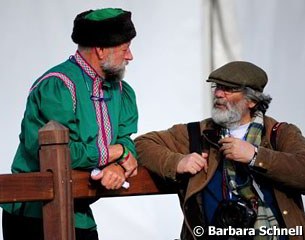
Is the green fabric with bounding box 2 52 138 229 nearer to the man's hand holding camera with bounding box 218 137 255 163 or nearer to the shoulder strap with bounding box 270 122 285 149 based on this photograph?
the man's hand holding camera with bounding box 218 137 255 163

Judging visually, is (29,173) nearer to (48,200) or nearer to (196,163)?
(48,200)

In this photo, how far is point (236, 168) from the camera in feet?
13.8

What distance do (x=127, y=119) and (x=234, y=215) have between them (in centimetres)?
58

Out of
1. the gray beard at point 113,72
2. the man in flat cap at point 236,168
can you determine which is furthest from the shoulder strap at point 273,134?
the gray beard at point 113,72

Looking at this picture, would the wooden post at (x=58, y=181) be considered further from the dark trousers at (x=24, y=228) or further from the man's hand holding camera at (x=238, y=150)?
the man's hand holding camera at (x=238, y=150)

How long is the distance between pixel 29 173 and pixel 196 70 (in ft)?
5.94

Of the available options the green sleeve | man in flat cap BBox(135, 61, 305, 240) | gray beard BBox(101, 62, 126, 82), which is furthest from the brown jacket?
gray beard BBox(101, 62, 126, 82)

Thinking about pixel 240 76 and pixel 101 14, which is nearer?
pixel 101 14

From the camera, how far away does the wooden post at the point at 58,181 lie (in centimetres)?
364

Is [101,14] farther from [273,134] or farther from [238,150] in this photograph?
[273,134]

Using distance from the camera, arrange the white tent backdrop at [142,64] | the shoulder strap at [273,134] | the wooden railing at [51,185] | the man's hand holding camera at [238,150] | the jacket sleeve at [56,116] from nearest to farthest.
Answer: the wooden railing at [51,185]
the jacket sleeve at [56,116]
the man's hand holding camera at [238,150]
the shoulder strap at [273,134]
the white tent backdrop at [142,64]

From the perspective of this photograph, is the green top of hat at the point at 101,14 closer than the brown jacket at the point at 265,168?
Yes

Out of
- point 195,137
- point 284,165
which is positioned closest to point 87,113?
point 195,137

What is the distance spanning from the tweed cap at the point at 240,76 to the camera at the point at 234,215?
0.51m
